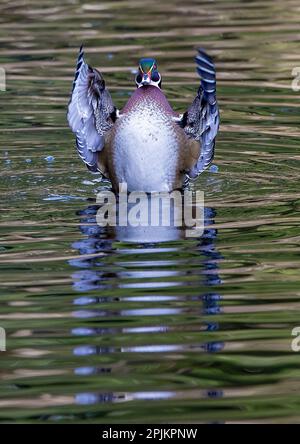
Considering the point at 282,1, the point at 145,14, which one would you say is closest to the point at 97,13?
the point at 145,14

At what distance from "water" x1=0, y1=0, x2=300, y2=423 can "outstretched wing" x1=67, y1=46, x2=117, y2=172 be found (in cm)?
32

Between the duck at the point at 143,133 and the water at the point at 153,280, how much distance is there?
0.90 ft

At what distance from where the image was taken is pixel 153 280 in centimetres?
791

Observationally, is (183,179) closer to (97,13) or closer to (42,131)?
(42,131)

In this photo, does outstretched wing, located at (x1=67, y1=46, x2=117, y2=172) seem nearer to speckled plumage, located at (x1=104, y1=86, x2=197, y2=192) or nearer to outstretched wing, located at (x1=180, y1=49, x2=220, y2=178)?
speckled plumage, located at (x1=104, y1=86, x2=197, y2=192)

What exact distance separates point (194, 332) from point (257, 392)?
0.89 meters

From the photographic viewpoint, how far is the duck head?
408 inches

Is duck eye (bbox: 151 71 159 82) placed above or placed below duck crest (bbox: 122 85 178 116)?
above

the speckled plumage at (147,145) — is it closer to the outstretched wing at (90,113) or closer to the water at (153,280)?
the outstretched wing at (90,113)

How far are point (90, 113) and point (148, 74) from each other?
1.91 feet

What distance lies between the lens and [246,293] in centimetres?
775

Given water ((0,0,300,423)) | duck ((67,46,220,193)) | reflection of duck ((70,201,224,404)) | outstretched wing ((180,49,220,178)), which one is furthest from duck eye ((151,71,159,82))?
reflection of duck ((70,201,224,404))

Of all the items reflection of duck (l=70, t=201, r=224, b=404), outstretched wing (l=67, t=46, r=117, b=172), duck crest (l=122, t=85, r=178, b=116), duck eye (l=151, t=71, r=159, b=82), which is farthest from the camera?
duck eye (l=151, t=71, r=159, b=82)
